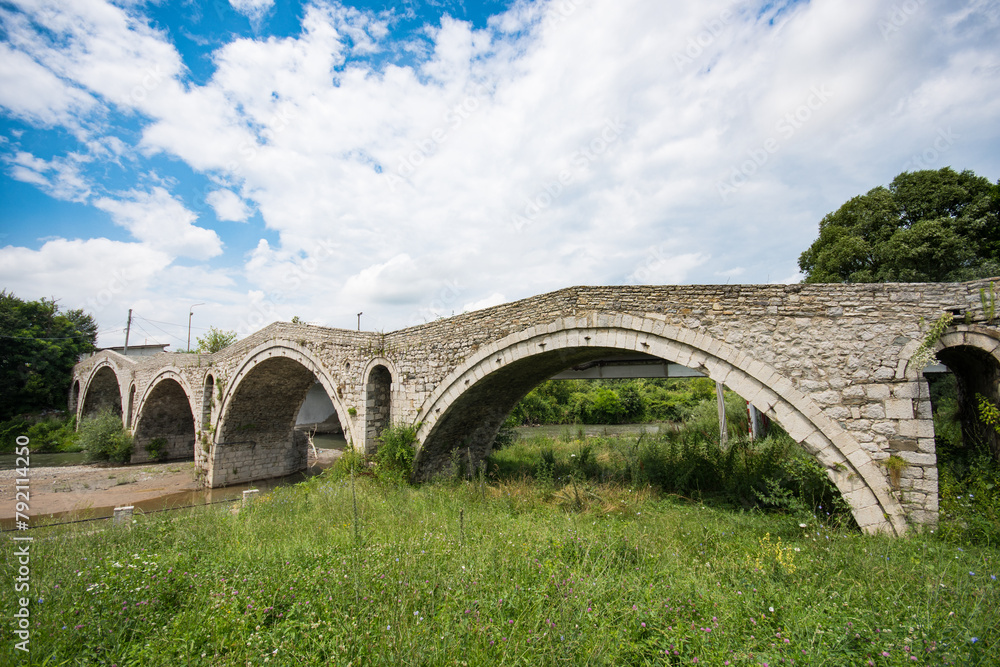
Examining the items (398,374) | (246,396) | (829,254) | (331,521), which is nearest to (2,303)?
(246,396)

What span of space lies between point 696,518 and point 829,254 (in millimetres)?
12018

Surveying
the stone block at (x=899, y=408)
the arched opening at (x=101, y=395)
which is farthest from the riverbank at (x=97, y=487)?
the stone block at (x=899, y=408)

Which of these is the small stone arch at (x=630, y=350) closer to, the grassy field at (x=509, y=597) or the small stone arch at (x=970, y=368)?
the grassy field at (x=509, y=597)

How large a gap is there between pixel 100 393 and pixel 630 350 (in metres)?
33.9

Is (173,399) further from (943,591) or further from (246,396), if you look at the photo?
(943,591)

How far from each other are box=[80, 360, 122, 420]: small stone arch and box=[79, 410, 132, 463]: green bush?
6070mm

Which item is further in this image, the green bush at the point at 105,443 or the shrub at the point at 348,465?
the green bush at the point at 105,443

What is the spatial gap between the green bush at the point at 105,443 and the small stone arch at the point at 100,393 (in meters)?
6.07

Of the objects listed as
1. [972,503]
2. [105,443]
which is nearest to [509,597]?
[972,503]

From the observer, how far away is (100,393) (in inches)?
1069

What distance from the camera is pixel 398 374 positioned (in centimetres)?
1055

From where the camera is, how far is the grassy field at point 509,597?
2740 millimetres

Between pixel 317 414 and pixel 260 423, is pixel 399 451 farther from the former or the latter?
pixel 317 414

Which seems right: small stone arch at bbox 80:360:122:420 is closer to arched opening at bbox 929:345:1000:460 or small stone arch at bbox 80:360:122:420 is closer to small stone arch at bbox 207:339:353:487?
small stone arch at bbox 207:339:353:487
